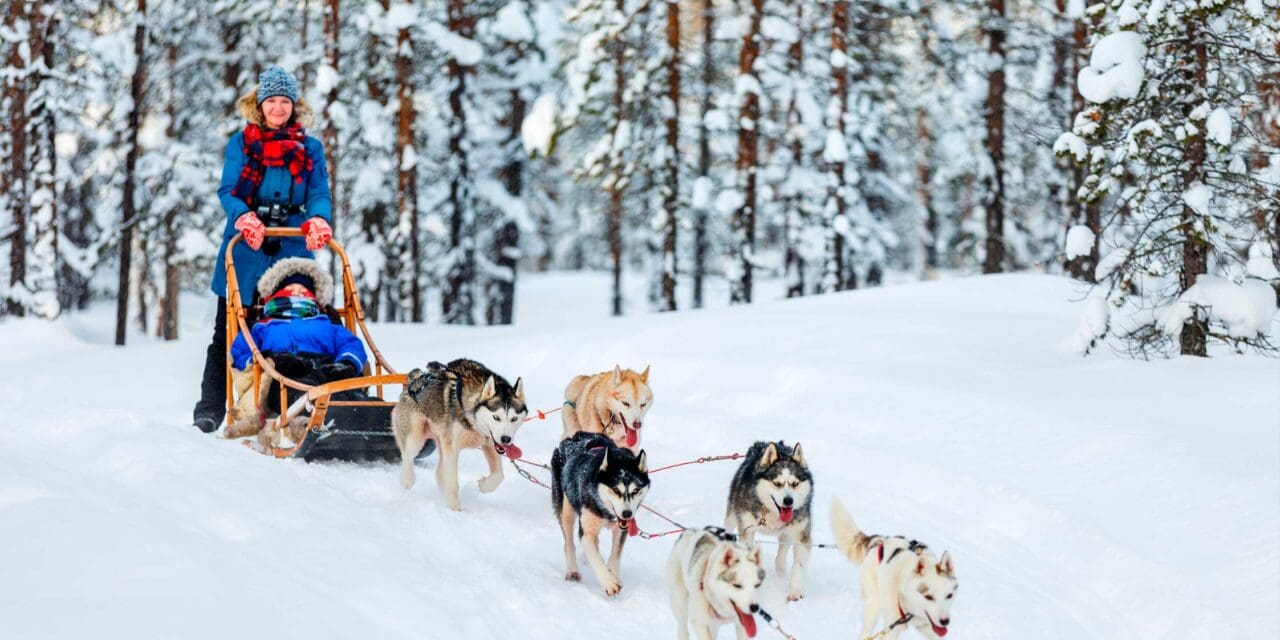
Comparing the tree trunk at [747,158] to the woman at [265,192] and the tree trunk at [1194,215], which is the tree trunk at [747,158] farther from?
the woman at [265,192]

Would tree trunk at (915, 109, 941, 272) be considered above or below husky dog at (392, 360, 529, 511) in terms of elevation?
above

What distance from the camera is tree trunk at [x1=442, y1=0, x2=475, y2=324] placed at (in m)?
19.5

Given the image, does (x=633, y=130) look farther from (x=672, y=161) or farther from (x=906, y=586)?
(x=906, y=586)

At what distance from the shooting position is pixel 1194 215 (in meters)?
8.59

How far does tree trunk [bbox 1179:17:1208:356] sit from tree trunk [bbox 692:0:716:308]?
31.5 feet

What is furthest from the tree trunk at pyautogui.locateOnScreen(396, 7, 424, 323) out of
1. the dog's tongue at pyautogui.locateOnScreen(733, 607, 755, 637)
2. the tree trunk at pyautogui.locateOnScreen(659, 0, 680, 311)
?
the dog's tongue at pyautogui.locateOnScreen(733, 607, 755, 637)

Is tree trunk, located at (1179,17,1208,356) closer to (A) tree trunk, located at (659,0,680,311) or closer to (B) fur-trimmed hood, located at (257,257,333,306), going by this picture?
(B) fur-trimmed hood, located at (257,257,333,306)

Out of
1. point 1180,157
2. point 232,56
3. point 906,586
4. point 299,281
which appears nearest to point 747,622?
point 906,586

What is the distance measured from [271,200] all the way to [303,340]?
4.68 ft

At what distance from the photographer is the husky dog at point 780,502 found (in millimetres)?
5047

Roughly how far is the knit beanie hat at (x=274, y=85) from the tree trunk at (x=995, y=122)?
1400 cm

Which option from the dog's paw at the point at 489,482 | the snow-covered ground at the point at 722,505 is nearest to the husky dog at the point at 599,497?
the snow-covered ground at the point at 722,505

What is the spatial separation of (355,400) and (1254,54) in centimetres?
717

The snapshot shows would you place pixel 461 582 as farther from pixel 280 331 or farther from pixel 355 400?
pixel 280 331
